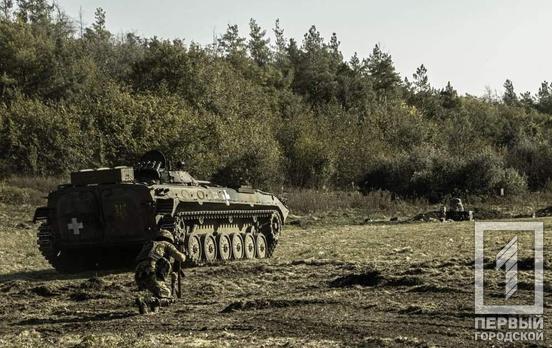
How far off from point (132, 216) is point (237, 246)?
3.30 metres

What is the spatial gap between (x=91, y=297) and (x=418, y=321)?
5853 mm

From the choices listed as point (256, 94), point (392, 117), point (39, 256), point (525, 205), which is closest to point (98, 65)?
point (256, 94)

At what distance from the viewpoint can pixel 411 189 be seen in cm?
4488

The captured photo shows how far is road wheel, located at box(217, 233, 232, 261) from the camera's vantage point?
18406mm

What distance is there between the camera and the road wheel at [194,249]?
16.9 metres

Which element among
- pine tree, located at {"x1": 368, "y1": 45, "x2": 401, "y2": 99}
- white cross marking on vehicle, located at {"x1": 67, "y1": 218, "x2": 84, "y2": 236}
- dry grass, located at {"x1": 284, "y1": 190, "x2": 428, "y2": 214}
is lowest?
white cross marking on vehicle, located at {"x1": 67, "y1": 218, "x2": 84, "y2": 236}

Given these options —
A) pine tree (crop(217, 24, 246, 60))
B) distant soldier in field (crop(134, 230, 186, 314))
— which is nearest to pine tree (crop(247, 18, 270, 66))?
pine tree (crop(217, 24, 246, 60))

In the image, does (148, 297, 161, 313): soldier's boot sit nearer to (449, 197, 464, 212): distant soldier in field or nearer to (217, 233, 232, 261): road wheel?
(217, 233, 232, 261): road wheel

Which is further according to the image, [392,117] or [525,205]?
[392,117]

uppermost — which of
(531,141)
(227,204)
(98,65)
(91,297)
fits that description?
(98,65)

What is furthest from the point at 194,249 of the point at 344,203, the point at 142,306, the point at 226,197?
the point at 344,203

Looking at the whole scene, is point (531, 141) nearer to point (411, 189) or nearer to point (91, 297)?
point (411, 189)
